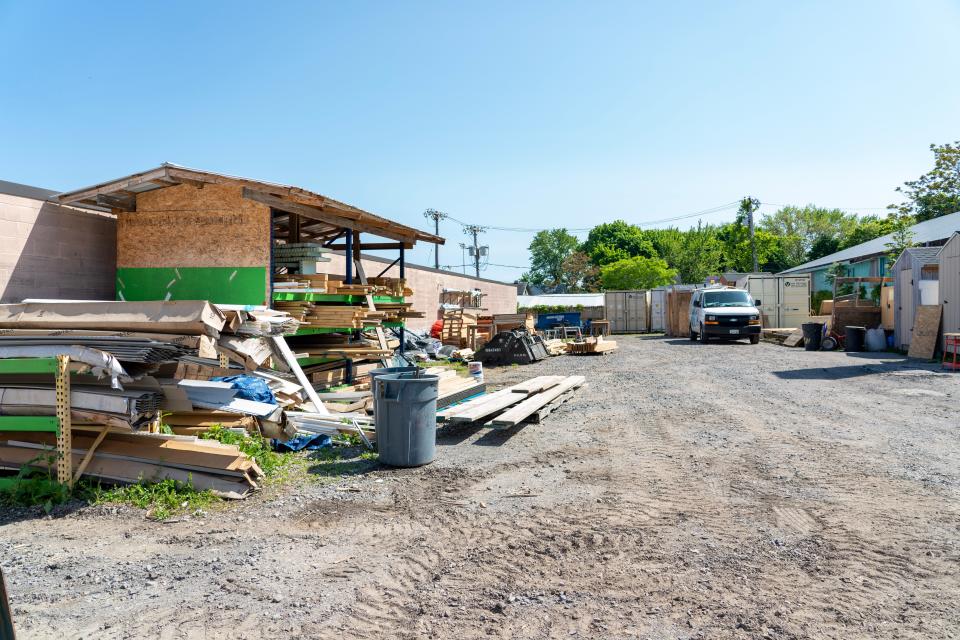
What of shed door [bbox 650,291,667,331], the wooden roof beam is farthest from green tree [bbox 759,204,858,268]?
the wooden roof beam

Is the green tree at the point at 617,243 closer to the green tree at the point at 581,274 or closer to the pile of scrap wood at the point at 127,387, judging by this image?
the green tree at the point at 581,274

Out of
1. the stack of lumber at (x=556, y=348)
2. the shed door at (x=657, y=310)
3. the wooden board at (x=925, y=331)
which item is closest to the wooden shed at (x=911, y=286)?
the wooden board at (x=925, y=331)

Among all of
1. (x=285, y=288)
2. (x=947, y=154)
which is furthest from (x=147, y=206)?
(x=947, y=154)

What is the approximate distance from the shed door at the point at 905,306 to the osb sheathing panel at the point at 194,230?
64.0 ft

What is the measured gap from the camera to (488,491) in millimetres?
5883

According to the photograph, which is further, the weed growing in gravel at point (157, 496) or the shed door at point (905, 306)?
the shed door at point (905, 306)

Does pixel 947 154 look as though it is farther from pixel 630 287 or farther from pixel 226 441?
pixel 226 441

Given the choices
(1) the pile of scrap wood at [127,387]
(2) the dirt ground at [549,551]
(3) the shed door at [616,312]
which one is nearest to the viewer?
(2) the dirt ground at [549,551]

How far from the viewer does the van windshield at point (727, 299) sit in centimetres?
2425

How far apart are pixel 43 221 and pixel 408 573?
7.83 metres

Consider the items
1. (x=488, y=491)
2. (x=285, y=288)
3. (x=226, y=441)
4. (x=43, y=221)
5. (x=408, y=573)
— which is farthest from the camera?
(x=285, y=288)

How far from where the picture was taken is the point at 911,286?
19.6m

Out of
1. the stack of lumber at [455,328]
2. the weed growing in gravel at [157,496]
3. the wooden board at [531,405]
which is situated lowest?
the weed growing in gravel at [157,496]

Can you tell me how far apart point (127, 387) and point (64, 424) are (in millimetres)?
569
